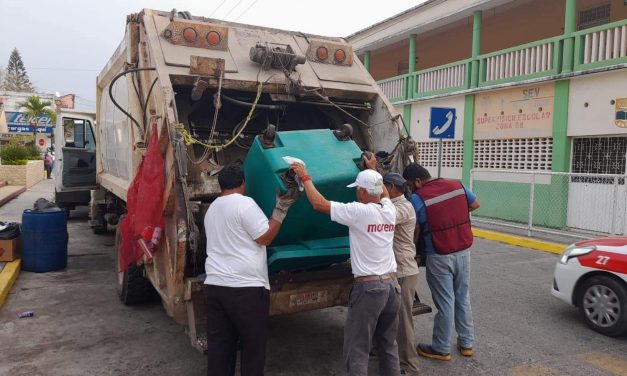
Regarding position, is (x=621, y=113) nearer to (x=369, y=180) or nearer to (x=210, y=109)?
(x=210, y=109)

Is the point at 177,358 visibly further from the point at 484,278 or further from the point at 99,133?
the point at 99,133

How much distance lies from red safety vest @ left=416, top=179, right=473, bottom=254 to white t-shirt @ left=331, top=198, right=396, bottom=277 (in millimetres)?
853

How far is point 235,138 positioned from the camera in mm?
4227

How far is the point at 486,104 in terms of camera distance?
41.7 feet

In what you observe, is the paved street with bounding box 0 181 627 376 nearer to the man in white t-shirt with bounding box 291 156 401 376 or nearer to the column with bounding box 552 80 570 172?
the man in white t-shirt with bounding box 291 156 401 376

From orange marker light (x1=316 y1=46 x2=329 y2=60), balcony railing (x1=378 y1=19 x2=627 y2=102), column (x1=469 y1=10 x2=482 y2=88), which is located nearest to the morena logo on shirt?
orange marker light (x1=316 y1=46 x2=329 y2=60)

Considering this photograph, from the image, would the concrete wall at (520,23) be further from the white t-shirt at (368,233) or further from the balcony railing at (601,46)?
the white t-shirt at (368,233)

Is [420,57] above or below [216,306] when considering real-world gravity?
above

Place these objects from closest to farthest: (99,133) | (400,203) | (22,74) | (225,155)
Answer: (400,203) < (225,155) < (99,133) < (22,74)

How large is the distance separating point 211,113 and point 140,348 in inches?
91.7

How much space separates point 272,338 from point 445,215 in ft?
6.11

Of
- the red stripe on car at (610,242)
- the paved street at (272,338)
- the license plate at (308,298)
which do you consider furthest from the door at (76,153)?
the red stripe on car at (610,242)

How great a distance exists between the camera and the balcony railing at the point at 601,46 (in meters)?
9.62

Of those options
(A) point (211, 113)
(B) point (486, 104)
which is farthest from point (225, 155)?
(B) point (486, 104)
